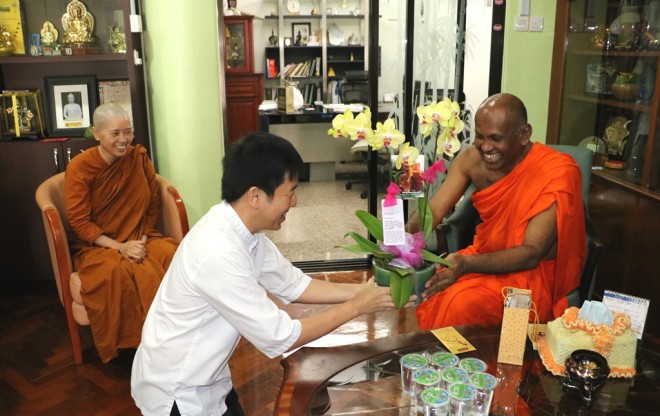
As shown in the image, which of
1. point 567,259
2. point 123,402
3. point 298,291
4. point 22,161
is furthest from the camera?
point 22,161

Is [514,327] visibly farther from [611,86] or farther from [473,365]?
[611,86]

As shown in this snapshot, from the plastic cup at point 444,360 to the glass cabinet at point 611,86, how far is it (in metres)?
1.82

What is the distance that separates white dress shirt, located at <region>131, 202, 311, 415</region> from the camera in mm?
1354

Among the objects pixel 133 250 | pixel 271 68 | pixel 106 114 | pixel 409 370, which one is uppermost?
pixel 271 68

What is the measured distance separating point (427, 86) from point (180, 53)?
1.54 metres

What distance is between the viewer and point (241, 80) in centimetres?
755

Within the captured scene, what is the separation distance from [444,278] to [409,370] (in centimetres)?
42

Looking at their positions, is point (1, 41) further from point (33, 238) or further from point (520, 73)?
point (520, 73)

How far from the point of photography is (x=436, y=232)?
107 inches

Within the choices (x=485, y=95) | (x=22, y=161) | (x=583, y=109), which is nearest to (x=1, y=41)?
(x=22, y=161)

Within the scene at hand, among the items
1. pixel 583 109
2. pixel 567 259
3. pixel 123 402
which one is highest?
pixel 583 109

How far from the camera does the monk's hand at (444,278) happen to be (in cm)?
164

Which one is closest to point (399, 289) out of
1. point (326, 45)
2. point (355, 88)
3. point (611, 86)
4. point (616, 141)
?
point (616, 141)

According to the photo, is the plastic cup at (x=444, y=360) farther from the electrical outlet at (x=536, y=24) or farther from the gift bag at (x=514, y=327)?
the electrical outlet at (x=536, y=24)
